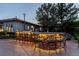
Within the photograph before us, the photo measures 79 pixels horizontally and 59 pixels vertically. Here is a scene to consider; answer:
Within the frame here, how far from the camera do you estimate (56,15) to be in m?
4.43

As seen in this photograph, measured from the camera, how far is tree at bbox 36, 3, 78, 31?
4.40 metres

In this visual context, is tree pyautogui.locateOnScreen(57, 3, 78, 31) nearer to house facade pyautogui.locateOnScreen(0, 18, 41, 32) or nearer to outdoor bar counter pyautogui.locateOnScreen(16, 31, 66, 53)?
outdoor bar counter pyautogui.locateOnScreen(16, 31, 66, 53)

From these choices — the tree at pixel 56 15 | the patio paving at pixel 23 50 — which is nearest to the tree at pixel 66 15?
the tree at pixel 56 15

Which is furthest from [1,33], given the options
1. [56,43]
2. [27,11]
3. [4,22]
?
[56,43]

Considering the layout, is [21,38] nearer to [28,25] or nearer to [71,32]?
[28,25]

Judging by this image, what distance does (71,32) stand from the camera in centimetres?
443

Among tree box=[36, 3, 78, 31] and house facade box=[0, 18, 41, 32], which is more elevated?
tree box=[36, 3, 78, 31]

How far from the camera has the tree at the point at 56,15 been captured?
4.40m

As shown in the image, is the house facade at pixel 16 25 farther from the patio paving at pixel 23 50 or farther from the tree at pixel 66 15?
the tree at pixel 66 15

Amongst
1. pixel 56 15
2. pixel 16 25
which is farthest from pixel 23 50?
pixel 56 15

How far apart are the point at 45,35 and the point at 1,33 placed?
588 mm

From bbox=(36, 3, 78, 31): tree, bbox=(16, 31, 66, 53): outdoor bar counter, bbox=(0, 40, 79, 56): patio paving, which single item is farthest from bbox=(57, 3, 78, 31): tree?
bbox=(0, 40, 79, 56): patio paving

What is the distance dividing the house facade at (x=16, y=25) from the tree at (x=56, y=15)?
0.39 ft

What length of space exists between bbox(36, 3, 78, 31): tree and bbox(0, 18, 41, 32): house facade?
0.12 metres
